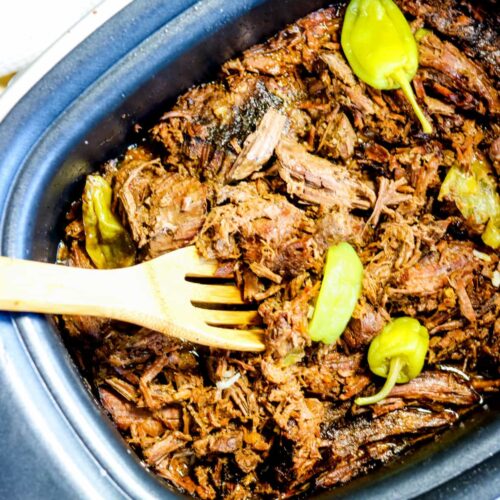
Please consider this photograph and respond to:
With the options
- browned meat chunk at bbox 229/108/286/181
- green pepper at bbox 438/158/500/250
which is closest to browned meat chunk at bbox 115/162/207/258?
browned meat chunk at bbox 229/108/286/181

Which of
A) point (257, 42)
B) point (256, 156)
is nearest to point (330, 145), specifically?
point (256, 156)

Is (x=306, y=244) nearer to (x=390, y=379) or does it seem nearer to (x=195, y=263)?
(x=195, y=263)

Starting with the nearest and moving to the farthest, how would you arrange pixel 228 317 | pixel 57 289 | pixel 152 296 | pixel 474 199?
pixel 57 289, pixel 152 296, pixel 228 317, pixel 474 199

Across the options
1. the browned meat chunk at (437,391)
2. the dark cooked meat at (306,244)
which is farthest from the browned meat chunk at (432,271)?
the browned meat chunk at (437,391)

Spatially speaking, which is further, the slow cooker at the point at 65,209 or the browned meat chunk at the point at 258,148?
the browned meat chunk at the point at 258,148

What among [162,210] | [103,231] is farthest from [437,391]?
[103,231]

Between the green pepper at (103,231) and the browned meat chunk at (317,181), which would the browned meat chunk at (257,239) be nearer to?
the browned meat chunk at (317,181)

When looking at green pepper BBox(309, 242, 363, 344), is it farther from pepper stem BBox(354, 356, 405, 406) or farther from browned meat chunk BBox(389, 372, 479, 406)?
browned meat chunk BBox(389, 372, 479, 406)

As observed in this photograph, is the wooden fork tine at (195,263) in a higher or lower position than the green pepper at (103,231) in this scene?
lower
